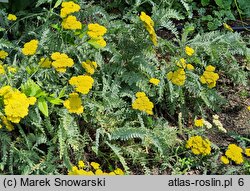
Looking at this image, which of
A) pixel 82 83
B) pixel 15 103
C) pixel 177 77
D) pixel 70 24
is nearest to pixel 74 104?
pixel 82 83

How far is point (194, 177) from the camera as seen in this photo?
2.84m

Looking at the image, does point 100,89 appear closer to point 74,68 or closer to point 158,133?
point 74,68

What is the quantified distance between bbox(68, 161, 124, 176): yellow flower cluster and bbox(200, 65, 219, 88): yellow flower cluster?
879 millimetres

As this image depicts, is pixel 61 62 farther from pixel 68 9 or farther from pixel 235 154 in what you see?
pixel 235 154

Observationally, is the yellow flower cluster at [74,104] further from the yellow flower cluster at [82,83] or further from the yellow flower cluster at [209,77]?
the yellow flower cluster at [209,77]

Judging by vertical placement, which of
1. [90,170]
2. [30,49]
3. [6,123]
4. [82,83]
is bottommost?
[90,170]

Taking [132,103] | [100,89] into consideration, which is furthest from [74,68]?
[132,103]

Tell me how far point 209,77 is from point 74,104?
96cm

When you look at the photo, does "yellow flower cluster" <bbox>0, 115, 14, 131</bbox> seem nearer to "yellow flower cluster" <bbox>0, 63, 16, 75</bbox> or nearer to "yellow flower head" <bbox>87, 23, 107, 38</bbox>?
"yellow flower cluster" <bbox>0, 63, 16, 75</bbox>

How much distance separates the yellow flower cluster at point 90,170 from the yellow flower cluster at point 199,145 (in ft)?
1.49

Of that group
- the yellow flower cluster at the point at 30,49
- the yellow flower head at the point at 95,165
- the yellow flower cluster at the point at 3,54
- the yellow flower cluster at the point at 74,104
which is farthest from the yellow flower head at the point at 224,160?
the yellow flower cluster at the point at 3,54

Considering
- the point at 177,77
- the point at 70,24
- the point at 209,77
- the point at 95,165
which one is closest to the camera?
the point at 95,165

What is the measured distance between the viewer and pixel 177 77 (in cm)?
328

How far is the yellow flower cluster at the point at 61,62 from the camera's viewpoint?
2912mm
